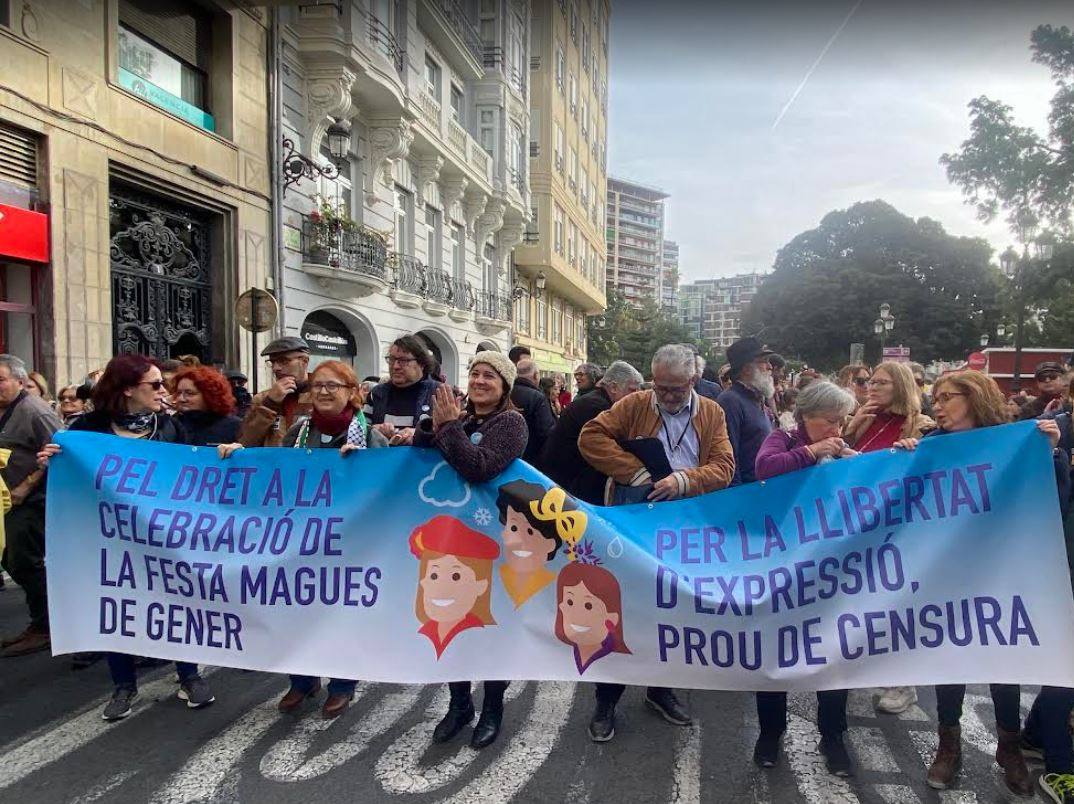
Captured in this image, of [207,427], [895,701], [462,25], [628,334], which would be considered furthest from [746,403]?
[628,334]

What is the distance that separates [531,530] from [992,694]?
2175mm

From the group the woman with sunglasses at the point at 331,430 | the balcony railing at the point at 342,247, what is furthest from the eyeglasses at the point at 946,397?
the balcony railing at the point at 342,247

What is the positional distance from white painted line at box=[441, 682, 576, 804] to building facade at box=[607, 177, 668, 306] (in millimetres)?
141625

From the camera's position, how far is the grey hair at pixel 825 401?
140 inches

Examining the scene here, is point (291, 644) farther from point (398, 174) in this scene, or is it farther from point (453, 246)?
point (453, 246)

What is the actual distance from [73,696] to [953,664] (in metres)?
4.51

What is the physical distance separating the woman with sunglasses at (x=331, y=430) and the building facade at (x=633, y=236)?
142 m

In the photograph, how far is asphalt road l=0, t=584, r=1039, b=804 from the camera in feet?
10.1

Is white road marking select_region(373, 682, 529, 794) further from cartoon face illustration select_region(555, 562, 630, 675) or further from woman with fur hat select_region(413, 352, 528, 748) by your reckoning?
cartoon face illustration select_region(555, 562, 630, 675)

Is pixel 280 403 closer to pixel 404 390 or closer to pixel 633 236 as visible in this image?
pixel 404 390

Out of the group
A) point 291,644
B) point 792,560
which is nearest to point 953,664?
point 792,560

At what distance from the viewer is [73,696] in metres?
4.08

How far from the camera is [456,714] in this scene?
3.58 meters

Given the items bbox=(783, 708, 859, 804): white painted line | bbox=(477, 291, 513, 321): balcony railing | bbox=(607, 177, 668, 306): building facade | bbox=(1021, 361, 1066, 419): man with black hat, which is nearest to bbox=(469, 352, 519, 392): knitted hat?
bbox=(783, 708, 859, 804): white painted line
